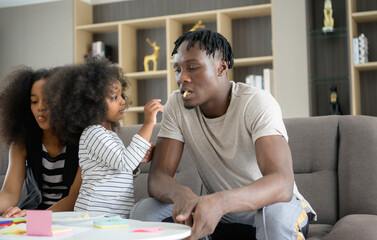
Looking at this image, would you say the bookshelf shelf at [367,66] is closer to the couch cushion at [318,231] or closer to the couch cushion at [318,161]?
the couch cushion at [318,161]

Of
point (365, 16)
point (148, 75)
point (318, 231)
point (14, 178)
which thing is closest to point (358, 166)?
point (318, 231)

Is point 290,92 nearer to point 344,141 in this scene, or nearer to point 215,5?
point 215,5

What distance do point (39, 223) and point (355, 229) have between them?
0.94 meters

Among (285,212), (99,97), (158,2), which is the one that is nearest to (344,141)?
(285,212)

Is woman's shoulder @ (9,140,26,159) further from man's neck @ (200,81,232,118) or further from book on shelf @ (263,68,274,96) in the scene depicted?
book on shelf @ (263,68,274,96)

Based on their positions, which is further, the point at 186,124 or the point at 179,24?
the point at 179,24

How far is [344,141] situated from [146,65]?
10.3ft

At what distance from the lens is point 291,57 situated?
4.39 metres

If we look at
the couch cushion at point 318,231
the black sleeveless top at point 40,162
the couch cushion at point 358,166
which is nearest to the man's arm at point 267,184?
the couch cushion at point 318,231

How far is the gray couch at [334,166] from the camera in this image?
2.01 m

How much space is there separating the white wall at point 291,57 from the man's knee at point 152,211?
112 inches

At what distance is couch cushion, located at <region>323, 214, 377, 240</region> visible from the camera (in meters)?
1.56

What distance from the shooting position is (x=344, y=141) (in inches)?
84.1

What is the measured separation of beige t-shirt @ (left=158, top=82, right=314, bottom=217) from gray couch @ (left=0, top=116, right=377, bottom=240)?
357 mm
